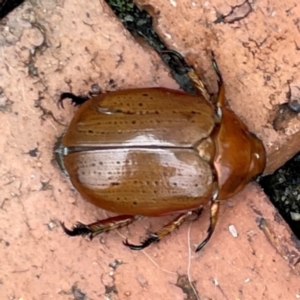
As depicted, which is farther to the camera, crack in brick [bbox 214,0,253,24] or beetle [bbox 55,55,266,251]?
crack in brick [bbox 214,0,253,24]

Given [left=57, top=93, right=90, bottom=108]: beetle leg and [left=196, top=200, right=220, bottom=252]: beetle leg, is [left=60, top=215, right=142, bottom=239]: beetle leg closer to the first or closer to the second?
[left=196, top=200, right=220, bottom=252]: beetle leg

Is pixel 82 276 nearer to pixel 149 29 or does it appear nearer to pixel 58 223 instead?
pixel 58 223

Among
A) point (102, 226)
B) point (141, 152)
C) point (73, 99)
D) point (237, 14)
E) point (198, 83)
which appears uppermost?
point (237, 14)

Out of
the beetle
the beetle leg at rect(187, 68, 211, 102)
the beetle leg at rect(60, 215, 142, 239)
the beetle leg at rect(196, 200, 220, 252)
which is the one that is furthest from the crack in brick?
the beetle leg at rect(60, 215, 142, 239)

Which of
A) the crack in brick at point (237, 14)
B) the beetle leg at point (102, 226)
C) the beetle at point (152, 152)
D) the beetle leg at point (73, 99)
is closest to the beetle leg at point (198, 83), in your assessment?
the beetle at point (152, 152)

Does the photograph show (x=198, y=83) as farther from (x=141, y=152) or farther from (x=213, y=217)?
(x=213, y=217)

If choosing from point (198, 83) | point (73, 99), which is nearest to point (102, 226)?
point (73, 99)

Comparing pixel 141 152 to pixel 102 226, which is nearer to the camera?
pixel 141 152
